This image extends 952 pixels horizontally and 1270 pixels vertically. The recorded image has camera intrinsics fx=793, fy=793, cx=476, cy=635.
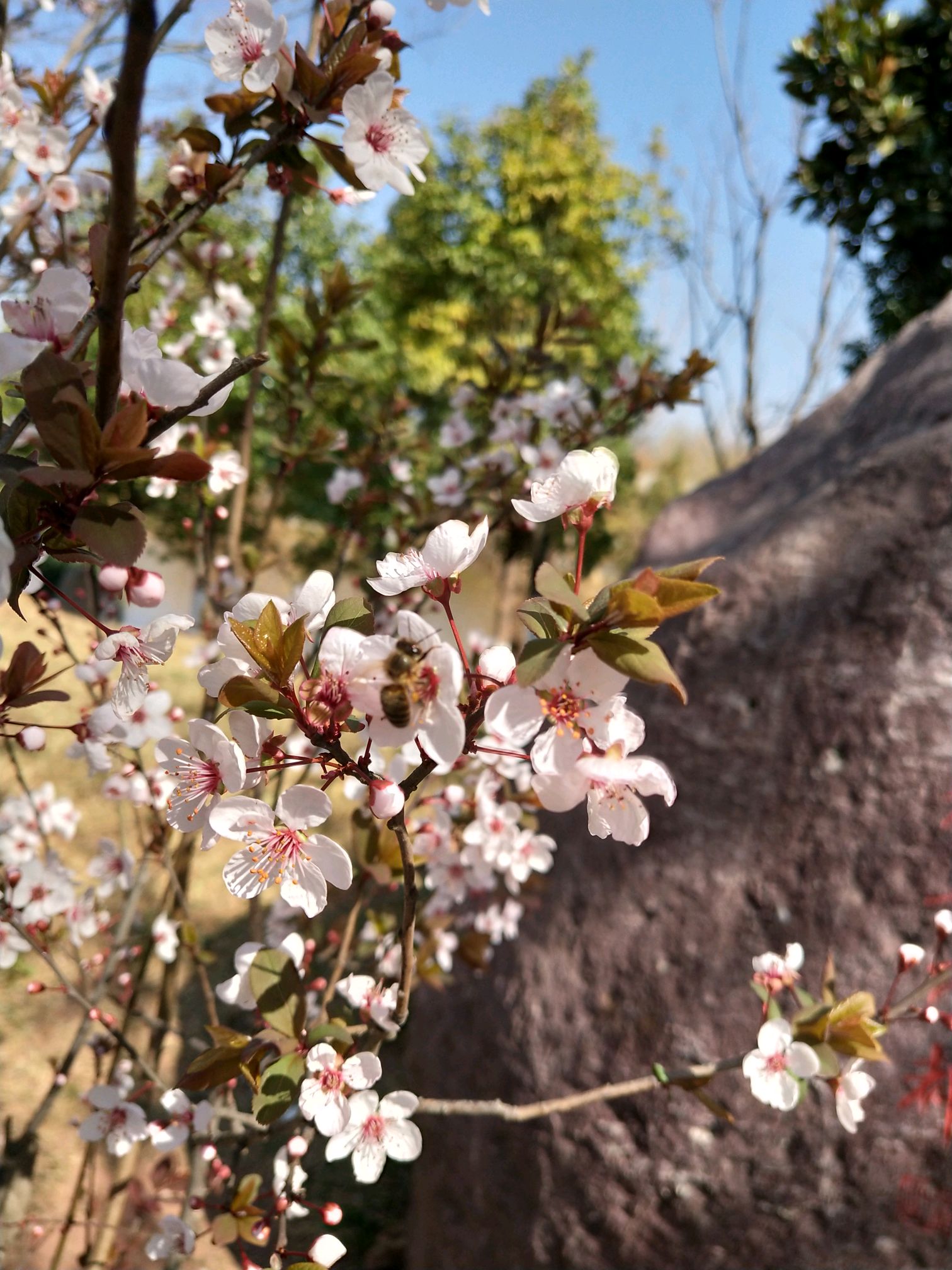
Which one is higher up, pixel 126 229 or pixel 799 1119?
pixel 126 229

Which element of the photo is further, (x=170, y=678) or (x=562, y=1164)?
(x=170, y=678)

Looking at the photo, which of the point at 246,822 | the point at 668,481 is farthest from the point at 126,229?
the point at 668,481

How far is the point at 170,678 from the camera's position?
5.02 meters

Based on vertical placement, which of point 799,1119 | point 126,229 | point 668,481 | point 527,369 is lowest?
point 799,1119

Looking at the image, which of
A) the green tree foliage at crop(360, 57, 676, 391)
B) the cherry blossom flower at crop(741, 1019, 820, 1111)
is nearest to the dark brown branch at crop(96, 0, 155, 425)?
the cherry blossom flower at crop(741, 1019, 820, 1111)

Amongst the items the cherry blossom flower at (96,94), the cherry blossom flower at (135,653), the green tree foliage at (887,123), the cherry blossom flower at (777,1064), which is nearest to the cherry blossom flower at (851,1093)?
the cherry blossom flower at (777,1064)

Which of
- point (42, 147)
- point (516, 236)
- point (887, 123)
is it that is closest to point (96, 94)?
point (42, 147)

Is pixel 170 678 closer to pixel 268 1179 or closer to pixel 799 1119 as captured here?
pixel 268 1179

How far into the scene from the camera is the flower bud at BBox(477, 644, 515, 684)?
0.56 meters

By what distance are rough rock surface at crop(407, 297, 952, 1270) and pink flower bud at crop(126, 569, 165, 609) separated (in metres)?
1.32

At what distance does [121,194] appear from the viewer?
424mm

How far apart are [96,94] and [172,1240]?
1648mm

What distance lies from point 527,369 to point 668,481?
1039 centimetres

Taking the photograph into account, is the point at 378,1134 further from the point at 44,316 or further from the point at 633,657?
the point at 44,316
